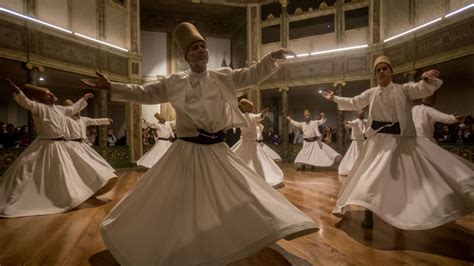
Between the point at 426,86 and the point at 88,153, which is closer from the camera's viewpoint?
the point at 426,86

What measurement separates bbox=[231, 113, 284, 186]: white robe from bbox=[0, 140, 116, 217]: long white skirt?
2.40 meters

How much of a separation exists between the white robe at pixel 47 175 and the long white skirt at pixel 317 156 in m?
6.00

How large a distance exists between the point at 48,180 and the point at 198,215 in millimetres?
3230

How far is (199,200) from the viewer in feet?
6.37

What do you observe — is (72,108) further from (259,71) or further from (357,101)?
(357,101)

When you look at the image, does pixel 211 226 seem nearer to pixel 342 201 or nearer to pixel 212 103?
pixel 212 103

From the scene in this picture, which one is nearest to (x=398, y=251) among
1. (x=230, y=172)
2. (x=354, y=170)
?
(x=354, y=170)

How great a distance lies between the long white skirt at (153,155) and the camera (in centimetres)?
866

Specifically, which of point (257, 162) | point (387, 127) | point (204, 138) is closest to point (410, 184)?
point (387, 127)

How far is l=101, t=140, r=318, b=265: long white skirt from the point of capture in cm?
177

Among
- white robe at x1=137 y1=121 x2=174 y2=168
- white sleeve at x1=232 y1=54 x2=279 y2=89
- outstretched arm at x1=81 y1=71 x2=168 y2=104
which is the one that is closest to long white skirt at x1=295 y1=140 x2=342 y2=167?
white robe at x1=137 y1=121 x2=174 y2=168

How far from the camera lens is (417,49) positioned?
28.9 feet

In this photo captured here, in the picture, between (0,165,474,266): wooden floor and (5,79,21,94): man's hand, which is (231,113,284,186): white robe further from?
(5,79,21,94): man's hand

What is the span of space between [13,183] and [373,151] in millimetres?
4498
